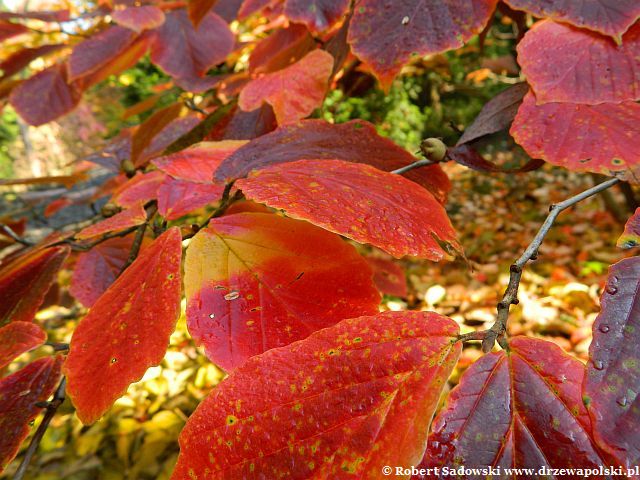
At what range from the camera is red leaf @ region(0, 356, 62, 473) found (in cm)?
31

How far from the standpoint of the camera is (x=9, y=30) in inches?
31.6

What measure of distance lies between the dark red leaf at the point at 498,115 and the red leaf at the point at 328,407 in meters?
0.25

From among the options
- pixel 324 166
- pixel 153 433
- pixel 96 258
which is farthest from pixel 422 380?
pixel 153 433

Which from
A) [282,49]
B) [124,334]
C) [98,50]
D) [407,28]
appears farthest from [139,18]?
[124,334]

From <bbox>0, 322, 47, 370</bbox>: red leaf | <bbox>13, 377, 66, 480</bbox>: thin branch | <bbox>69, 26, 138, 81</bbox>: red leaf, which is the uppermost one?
<bbox>69, 26, 138, 81</bbox>: red leaf

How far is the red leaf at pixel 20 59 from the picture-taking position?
788mm

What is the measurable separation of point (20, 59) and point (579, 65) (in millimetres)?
898

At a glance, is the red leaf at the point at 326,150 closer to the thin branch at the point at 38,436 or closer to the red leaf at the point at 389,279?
the thin branch at the point at 38,436

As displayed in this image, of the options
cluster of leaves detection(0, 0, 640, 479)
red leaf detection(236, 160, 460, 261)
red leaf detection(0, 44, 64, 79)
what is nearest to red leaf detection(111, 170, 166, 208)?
cluster of leaves detection(0, 0, 640, 479)

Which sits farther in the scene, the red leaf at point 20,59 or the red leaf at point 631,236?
the red leaf at point 20,59

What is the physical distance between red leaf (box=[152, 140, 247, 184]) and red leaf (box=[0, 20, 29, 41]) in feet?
2.12

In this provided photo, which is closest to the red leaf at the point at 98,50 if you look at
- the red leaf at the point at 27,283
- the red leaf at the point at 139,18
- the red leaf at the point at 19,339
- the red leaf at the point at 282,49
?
the red leaf at the point at 139,18

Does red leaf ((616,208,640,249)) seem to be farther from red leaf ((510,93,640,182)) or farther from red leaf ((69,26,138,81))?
red leaf ((69,26,138,81))

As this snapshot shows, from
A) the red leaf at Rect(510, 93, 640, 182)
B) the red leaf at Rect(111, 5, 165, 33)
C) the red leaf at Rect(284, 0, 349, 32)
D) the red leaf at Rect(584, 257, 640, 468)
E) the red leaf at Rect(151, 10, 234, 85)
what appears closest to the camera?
the red leaf at Rect(584, 257, 640, 468)
